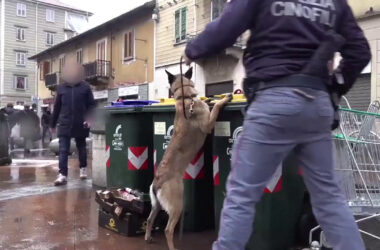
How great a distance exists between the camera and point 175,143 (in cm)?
388

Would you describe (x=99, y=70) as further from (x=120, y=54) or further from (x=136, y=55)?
(x=136, y=55)

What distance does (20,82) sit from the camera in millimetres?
49594

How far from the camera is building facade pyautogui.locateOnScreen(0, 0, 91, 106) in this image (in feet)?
158

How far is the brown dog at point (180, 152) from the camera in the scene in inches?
148

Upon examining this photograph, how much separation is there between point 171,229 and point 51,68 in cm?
3550

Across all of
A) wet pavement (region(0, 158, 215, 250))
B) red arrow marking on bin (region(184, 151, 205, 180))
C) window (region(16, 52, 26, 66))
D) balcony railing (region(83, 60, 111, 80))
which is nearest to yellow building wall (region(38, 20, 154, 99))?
balcony railing (region(83, 60, 111, 80))

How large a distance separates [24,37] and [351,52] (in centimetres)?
5195

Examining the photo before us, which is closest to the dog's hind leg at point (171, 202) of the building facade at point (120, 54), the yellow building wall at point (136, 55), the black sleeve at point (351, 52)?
the black sleeve at point (351, 52)

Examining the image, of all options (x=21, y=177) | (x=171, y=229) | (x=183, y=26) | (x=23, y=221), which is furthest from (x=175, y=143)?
(x=183, y=26)

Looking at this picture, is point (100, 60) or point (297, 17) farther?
→ point (100, 60)

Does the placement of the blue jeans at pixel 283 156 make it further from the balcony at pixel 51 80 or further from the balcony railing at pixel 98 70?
the balcony at pixel 51 80

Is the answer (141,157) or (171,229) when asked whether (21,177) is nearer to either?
(141,157)

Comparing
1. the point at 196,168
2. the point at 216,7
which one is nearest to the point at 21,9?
the point at 216,7

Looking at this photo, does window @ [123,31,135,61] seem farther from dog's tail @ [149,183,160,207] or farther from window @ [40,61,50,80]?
dog's tail @ [149,183,160,207]
